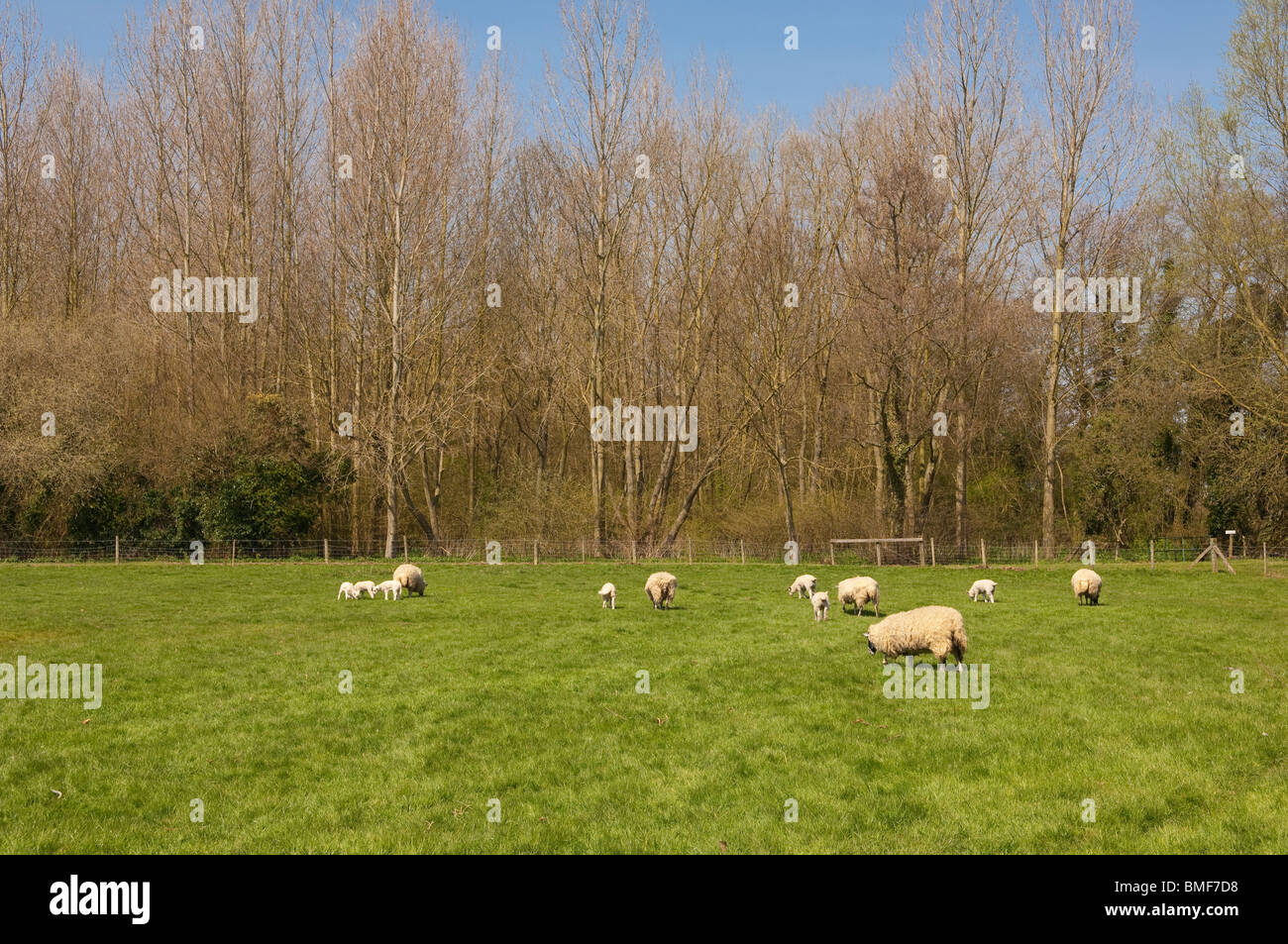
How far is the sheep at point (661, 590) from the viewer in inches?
872

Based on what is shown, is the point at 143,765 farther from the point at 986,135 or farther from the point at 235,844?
the point at 986,135

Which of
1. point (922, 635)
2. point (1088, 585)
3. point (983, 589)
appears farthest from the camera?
point (983, 589)

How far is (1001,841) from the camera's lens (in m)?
8.16

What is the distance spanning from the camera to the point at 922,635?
14.9 m

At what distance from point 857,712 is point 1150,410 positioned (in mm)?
37097

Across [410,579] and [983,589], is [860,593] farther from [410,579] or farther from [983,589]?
[410,579]

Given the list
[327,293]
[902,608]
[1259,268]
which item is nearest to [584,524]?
[327,293]

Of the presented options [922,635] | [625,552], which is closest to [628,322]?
[625,552]

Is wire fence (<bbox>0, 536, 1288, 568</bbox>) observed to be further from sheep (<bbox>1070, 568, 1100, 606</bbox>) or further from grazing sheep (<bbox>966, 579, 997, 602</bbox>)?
sheep (<bbox>1070, 568, 1100, 606</bbox>)

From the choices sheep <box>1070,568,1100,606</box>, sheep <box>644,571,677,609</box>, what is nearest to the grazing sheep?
sheep <box>1070,568,1100,606</box>

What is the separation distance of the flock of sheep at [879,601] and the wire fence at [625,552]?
12.1 metres

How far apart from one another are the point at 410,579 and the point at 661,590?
7.47m

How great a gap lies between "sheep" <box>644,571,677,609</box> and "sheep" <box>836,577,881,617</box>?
3837mm
